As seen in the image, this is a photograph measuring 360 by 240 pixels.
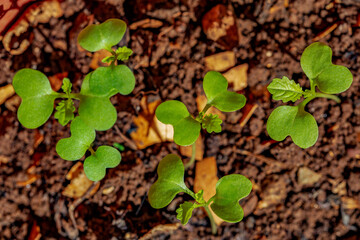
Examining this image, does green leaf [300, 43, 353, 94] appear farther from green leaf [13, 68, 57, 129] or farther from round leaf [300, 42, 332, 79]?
green leaf [13, 68, 57, 129]

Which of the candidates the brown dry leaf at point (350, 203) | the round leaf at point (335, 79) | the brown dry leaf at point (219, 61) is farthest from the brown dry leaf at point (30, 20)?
the brown dry leaf at point (350, 203)

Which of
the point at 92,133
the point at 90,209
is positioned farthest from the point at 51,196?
the point at 92,133

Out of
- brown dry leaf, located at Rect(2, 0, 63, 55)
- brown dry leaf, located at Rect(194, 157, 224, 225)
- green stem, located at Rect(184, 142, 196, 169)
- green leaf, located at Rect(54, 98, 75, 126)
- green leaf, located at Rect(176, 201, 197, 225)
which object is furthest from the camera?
brown dry leaf, located at Rect(2, 0, 63, 55)

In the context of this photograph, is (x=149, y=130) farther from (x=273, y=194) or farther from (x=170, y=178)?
(x=273, y=194)

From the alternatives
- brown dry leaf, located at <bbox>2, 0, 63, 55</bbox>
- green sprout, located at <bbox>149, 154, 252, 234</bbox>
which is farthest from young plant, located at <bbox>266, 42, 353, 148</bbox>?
brown dry leaf, located at <bbox>2, 0, 63, 55</bbox>

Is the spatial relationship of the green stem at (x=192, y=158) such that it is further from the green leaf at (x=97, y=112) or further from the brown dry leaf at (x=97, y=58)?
the brown dry leaf at (x=97, y=58)

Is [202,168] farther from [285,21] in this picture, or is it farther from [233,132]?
[285,21]
